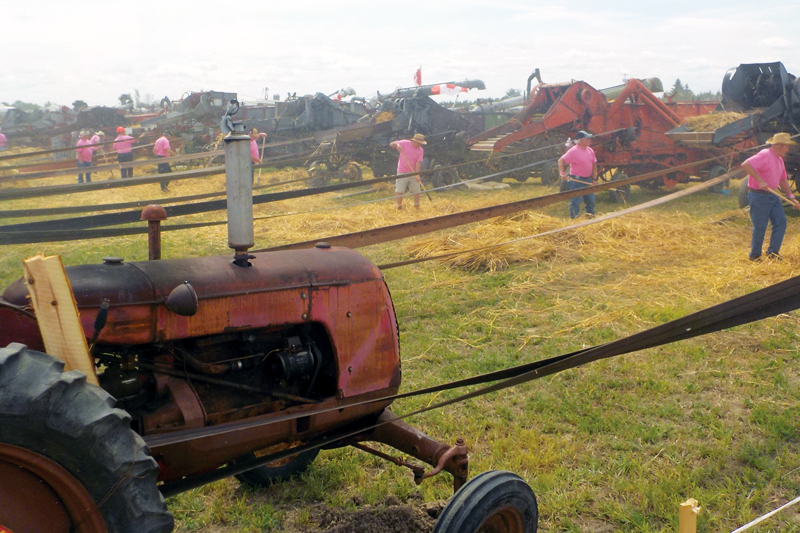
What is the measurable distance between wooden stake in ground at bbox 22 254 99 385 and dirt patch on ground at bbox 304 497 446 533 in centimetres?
154

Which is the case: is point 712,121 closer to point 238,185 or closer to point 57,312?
point 238,185

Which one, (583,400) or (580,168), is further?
(580,168)

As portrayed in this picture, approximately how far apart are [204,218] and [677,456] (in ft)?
30.7

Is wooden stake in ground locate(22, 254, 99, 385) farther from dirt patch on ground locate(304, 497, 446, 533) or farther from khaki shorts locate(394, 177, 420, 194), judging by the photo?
khaki shorts locate(394, 177, 420, 194)

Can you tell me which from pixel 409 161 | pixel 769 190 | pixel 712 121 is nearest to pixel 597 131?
pixel 712 121

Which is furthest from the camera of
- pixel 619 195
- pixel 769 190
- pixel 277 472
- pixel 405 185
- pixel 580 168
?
pixel 619 195

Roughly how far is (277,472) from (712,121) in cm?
1286

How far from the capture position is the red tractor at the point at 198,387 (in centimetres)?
164

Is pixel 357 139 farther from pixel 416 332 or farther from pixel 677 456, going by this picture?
pixel 677 456

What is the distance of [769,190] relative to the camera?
24.1 feet

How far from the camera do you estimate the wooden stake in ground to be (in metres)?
1.79

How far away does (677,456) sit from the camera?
11.8ft

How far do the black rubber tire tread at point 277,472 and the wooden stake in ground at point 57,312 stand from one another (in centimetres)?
160

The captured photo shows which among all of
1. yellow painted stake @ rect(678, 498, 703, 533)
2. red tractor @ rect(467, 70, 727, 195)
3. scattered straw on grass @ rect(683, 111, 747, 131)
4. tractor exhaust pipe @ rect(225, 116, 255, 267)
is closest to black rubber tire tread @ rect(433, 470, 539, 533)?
yellow painted stake @ rect(678, 498, 703, 533)
